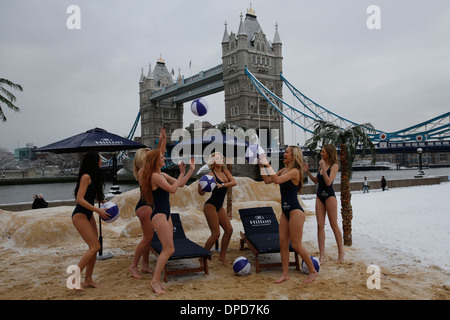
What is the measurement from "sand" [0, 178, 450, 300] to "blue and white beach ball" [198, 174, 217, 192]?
4.37 ft

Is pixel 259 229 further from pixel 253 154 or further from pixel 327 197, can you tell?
pixel 253 154

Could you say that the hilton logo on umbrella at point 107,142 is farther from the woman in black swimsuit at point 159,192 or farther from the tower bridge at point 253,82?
the tower bridge at point 253,82

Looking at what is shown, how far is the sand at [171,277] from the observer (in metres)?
4.28

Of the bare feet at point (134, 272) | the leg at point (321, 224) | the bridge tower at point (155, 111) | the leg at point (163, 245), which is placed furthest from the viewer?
the bridge tower at point (155, 111)

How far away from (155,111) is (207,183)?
84729 mm

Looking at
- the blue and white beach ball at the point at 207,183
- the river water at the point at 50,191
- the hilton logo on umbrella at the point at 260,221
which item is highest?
the blue and white beach ball at the point at 207,183

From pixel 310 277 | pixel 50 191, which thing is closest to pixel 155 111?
pixel 50 191

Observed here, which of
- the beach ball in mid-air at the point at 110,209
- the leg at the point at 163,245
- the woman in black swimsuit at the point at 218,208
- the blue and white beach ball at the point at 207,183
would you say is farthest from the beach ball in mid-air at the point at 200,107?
the leg at the point at 163,245

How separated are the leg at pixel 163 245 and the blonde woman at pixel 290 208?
5.11 feet

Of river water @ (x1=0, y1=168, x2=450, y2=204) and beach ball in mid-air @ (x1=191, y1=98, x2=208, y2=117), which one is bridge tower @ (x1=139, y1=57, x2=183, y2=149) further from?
beach ball in mid-air @ (x1=191, y1=98, x2=208, y2=117)

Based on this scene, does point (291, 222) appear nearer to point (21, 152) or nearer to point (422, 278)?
point (422, 278)

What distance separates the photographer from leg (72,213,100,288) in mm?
4523

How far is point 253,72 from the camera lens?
193 ft
